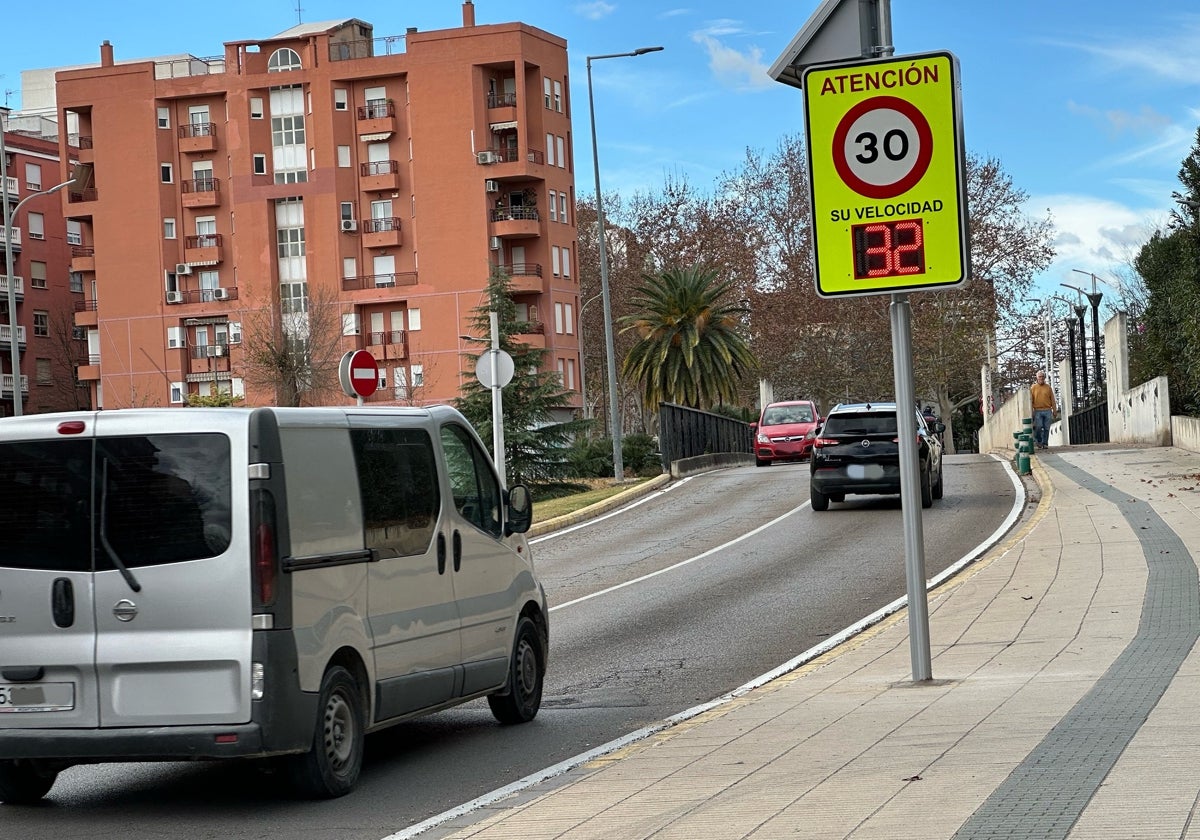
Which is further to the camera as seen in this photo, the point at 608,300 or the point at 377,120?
the point at 377,120

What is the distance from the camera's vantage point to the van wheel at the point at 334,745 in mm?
7559

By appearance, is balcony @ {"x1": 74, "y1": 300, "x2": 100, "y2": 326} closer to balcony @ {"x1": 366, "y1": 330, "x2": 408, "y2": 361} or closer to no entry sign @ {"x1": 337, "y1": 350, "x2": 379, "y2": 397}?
balcony @ {"x1": 366, "y1": 330, "x2": 408, "y2": 361}

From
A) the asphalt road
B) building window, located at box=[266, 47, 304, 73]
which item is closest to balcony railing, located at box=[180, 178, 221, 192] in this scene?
building window, located at box=[266, 47, 304, 73]

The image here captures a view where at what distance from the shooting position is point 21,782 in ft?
26.3

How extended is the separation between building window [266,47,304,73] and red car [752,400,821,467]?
148ft

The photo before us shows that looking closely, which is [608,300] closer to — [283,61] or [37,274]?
[283,61]

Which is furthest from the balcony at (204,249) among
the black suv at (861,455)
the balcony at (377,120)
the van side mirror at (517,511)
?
the van side mirror at (517,511)

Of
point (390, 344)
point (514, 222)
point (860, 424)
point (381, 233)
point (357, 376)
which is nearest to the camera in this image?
point (357, 376)

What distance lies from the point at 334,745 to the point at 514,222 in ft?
235

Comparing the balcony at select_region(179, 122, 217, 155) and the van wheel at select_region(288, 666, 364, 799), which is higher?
the balcony at select_region(179, 122, 217, 155)

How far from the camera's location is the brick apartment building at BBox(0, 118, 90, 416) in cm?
8956

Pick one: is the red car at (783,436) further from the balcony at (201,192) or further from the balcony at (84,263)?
the balcony at (84,263)

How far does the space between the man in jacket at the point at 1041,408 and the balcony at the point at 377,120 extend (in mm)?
44674

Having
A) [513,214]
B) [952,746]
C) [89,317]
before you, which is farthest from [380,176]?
[952,746]
